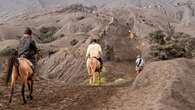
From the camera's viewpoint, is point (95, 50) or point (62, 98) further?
point (95, 50)

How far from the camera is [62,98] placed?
1942cm

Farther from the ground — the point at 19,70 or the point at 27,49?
the point at 27,49

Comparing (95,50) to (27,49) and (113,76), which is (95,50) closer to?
(27,49)

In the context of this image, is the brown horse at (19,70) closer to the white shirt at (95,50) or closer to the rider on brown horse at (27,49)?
the rider on brown horse at (27,49)

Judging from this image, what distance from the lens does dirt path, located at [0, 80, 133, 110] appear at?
17.8 m

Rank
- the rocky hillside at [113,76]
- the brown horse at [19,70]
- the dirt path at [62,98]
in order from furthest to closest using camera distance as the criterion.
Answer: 1. the rocky hillside at [113,76]
2. the dirt path at [62,98]
3. the brown horse at [19,70]

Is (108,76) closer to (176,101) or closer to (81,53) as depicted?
(81,53)

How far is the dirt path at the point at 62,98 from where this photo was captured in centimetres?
1780

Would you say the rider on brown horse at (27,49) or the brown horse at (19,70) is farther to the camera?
the rider on brown horse at (27,49)

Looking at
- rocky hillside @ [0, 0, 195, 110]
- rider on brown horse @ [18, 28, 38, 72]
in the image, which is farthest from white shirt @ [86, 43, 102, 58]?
rider on brown horse @ [18, 28, 38, 72]

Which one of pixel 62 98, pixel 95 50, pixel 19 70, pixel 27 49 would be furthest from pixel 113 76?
pixel 19 70

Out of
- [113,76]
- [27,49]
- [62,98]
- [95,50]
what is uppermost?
[27,49]

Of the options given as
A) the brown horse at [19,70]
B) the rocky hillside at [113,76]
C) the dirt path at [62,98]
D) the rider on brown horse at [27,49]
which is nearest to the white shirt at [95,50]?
the rocky hillside at [113,76]

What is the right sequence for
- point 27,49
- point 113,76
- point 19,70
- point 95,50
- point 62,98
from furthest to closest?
1. point 113,76
2. point 95,50
3. point 62,98
4. point 27,49
5. point 19,70
